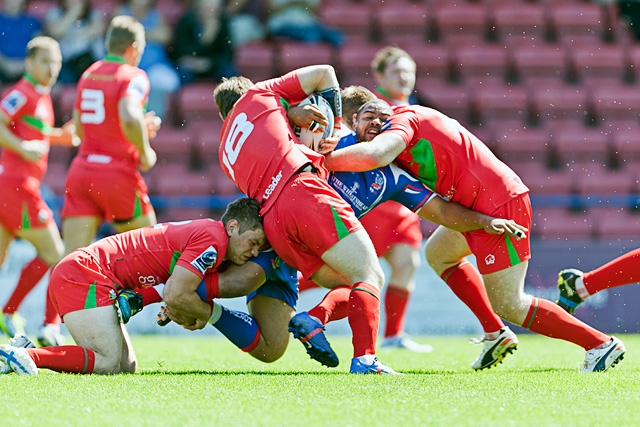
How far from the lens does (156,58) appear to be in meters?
12.1

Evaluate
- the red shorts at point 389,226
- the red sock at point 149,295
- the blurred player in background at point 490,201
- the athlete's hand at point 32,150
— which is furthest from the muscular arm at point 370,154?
the athlete's hand at point 32,150

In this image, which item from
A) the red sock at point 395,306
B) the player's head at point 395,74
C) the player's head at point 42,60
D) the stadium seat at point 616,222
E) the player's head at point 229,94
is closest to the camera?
the player's head at point 229,94

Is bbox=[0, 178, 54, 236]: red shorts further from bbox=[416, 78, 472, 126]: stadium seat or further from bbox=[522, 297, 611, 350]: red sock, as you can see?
bbox=[416, 78, 472, 126]: stadium seat

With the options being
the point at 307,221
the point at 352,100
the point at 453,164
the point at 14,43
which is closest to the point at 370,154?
the point at 307,221

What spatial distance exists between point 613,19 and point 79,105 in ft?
28.0

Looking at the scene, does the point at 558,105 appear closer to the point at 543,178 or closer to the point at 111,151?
the point at 543,178

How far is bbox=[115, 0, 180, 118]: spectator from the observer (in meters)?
11.9

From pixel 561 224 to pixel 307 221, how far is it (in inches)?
245

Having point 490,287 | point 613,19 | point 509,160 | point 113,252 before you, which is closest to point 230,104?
point 113,252

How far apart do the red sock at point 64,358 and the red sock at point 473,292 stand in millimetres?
2189

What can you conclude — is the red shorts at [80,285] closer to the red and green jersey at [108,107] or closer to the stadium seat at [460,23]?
the red and green jersey at [108,107]

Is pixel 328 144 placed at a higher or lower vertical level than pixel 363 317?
higher

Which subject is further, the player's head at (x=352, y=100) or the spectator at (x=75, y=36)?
the spectator at (x=75, y=36)

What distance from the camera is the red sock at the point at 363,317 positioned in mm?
4707
